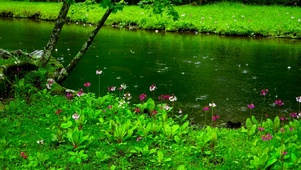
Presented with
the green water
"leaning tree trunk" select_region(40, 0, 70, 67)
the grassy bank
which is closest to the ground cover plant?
"leaning tree trunk" select_region(40, 0, 70, 67)

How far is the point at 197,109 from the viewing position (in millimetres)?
8969

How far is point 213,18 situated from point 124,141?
18534 mm

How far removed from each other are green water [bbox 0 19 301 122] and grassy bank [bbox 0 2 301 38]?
1.17 meters

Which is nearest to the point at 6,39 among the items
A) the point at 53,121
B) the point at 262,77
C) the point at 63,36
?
the point at 63,36

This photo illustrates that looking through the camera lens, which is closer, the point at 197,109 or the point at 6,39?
the point at 197,109

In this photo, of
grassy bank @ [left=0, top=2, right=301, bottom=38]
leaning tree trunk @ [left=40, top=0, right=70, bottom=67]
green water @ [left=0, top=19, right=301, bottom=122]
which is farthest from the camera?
grassy bank @ [left=0, top=2, right=301, bottom=38]

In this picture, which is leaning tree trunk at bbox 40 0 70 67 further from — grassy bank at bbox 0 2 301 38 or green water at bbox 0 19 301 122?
grassy bank at bbox 0 2 301 38

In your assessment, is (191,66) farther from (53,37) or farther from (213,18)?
(213,18)

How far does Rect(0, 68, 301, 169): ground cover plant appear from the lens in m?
5.21

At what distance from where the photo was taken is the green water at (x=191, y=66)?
9.86 m

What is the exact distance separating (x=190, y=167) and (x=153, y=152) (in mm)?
553

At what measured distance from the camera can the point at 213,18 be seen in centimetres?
2344

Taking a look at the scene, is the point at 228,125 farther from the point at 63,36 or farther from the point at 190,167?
the point at 63,36

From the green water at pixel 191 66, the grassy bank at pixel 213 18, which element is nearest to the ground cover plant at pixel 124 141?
the green water at pixel 191 66
